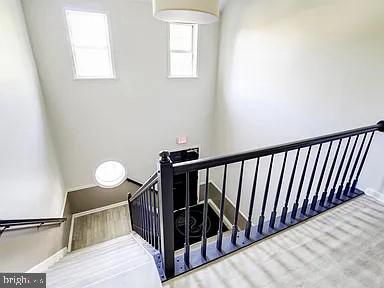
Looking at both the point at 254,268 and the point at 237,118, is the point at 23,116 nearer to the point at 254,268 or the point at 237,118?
the point at 254,268

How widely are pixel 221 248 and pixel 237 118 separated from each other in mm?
3425

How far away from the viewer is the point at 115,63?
174 inches

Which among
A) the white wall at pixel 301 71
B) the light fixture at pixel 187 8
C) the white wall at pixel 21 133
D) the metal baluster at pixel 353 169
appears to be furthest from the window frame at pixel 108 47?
the metal baluster at pixel 353 169

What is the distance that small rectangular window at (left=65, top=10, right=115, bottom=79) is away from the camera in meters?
4.08

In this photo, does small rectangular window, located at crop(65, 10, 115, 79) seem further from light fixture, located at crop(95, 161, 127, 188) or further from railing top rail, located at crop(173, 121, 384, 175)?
railing top rail, located at crop(173, 121, 384, 175)

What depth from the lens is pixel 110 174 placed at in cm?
546

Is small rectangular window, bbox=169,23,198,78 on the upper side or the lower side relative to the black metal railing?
upper

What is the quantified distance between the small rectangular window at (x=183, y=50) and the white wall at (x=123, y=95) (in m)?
0.17

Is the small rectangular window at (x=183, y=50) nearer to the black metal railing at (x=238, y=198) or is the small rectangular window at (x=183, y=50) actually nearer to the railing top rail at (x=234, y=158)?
the black metal railing at (x=238, y=198)

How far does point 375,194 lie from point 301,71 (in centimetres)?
185

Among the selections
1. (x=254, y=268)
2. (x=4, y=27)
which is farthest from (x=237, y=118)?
(x=4, y=27)

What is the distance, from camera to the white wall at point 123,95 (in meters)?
3.93

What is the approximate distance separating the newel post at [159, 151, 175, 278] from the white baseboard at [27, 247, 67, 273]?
1.68 metres

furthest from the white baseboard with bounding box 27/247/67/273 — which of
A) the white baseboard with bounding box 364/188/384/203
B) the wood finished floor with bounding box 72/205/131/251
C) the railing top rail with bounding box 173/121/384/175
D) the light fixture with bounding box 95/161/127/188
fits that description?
the white baseboard with bounding box 364/188/384/203
